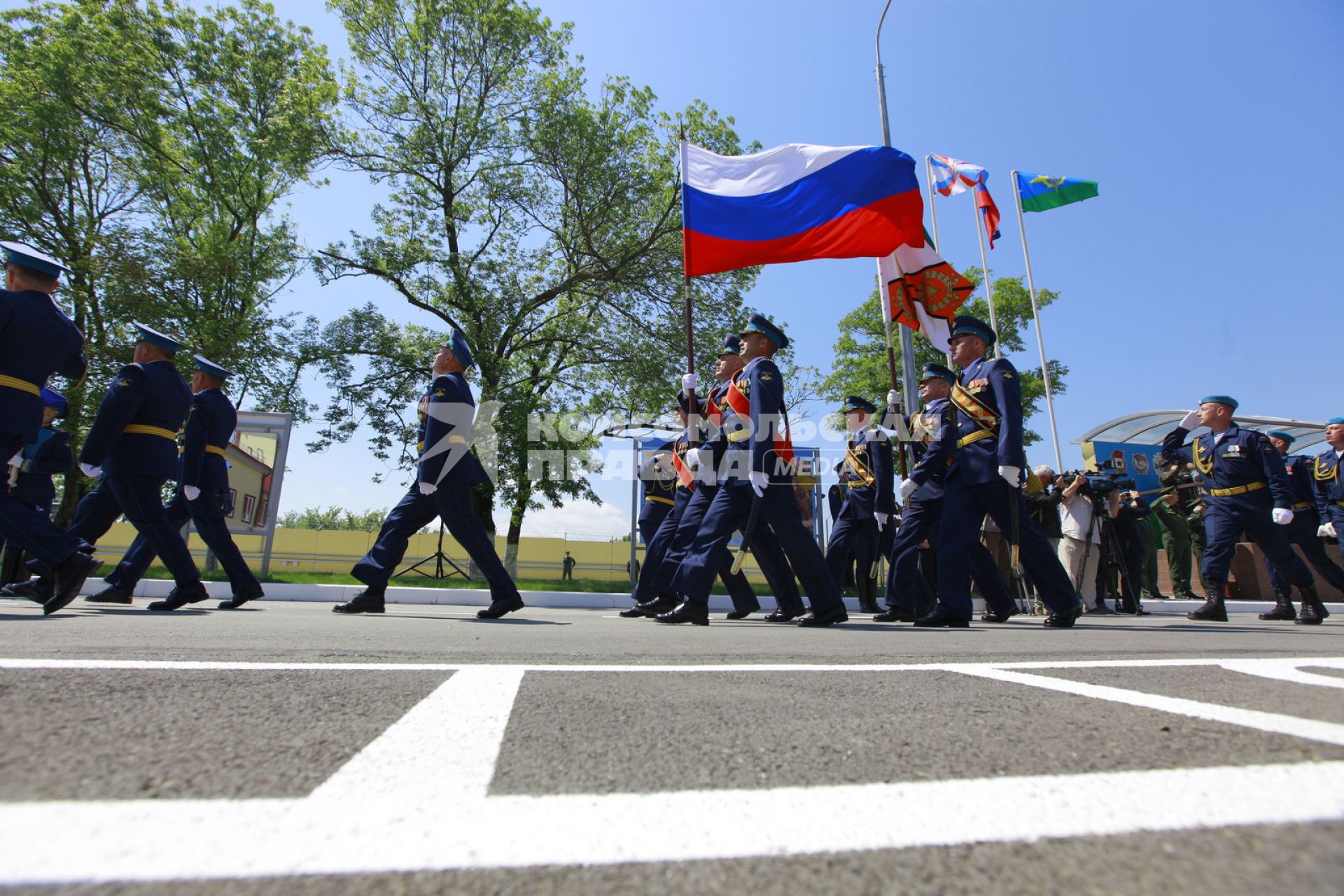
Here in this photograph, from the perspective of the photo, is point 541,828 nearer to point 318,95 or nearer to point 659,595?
point 659,595

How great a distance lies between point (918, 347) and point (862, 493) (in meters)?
18.5

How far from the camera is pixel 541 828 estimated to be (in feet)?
2.98

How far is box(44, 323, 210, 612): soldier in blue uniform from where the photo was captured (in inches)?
191

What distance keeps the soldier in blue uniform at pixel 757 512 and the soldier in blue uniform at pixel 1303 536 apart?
4543 mm

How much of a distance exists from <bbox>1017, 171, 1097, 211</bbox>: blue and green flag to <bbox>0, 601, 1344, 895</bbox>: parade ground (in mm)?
18750

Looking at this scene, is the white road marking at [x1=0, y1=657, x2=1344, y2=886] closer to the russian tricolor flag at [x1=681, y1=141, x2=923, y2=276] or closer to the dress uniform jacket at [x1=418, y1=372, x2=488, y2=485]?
the dress uniform jacket at [x1=418, y1=372, x2=488, y2=485]

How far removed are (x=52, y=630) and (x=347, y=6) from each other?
17909 millimetres

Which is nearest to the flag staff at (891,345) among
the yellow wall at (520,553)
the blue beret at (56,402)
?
the blue beret at (56,402)

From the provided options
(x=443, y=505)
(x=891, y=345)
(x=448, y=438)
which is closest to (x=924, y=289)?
(x=891, y=345)

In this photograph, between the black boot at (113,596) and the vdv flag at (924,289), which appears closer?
the black boot at (113,596)

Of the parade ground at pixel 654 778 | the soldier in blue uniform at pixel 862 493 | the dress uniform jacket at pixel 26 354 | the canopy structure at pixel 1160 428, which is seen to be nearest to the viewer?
the parade ground at pixel 654 778

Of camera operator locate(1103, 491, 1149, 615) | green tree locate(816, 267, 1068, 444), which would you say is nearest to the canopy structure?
green tree locate(816, 267, 1068, 444)

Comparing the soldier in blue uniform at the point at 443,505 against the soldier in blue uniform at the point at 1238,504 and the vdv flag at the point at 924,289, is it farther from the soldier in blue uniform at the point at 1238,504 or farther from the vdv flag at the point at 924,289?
the soldier in blue uniform at the point at 1238,504

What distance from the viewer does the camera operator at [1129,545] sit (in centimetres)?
938
